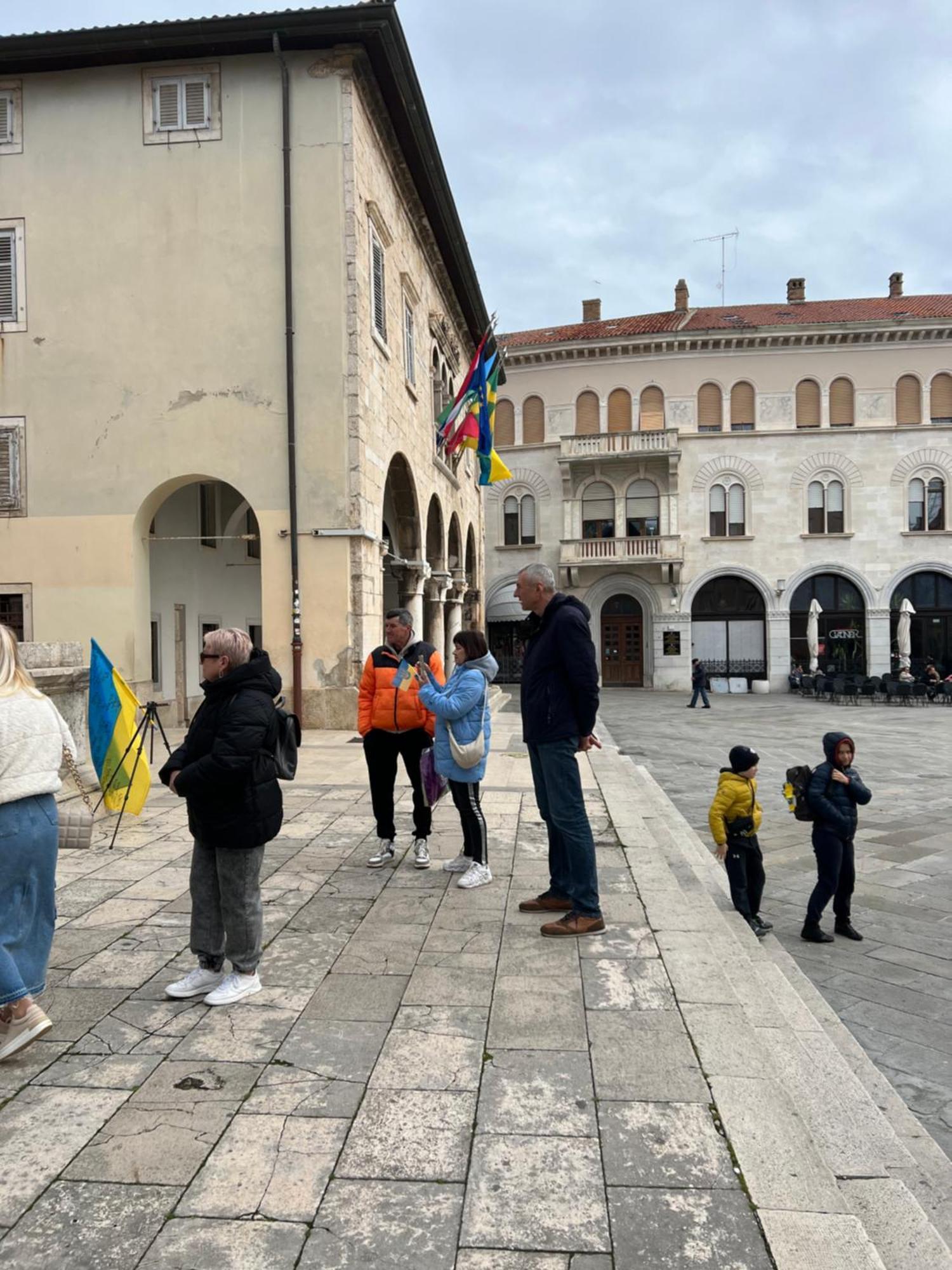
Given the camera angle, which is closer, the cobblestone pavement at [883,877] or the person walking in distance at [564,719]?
the cobblestone pavement at [883,877]

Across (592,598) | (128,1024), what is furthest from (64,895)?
(592,598)

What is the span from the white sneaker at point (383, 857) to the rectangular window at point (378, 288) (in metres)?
11.1

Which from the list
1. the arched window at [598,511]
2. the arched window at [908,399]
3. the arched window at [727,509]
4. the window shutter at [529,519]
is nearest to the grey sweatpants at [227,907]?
the arched window at [598,511]

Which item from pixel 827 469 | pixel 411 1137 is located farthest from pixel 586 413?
pixel 411 1137

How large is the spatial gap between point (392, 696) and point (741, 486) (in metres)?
31.3

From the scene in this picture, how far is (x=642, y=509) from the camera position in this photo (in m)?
34.7

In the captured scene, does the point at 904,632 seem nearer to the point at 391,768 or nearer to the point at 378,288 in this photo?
the point at 378,288

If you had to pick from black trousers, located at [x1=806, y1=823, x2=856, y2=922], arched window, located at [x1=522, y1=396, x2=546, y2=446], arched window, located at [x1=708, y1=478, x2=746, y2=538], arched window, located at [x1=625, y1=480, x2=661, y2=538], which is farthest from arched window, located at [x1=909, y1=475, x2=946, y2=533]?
black trousers, located at [x1=806, y1=823, x2=856, y2=922]

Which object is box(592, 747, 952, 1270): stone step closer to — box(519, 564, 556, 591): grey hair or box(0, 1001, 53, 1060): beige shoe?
box(519, 564, 556, 591): grey hair

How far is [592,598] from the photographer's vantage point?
114 ft

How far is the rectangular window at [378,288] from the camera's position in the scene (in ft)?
49.2

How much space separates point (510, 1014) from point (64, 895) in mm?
3272

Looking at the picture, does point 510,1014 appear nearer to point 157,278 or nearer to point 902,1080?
point 902,1080

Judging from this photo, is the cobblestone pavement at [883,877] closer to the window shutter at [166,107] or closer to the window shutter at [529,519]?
the window shutter at [166,107]
